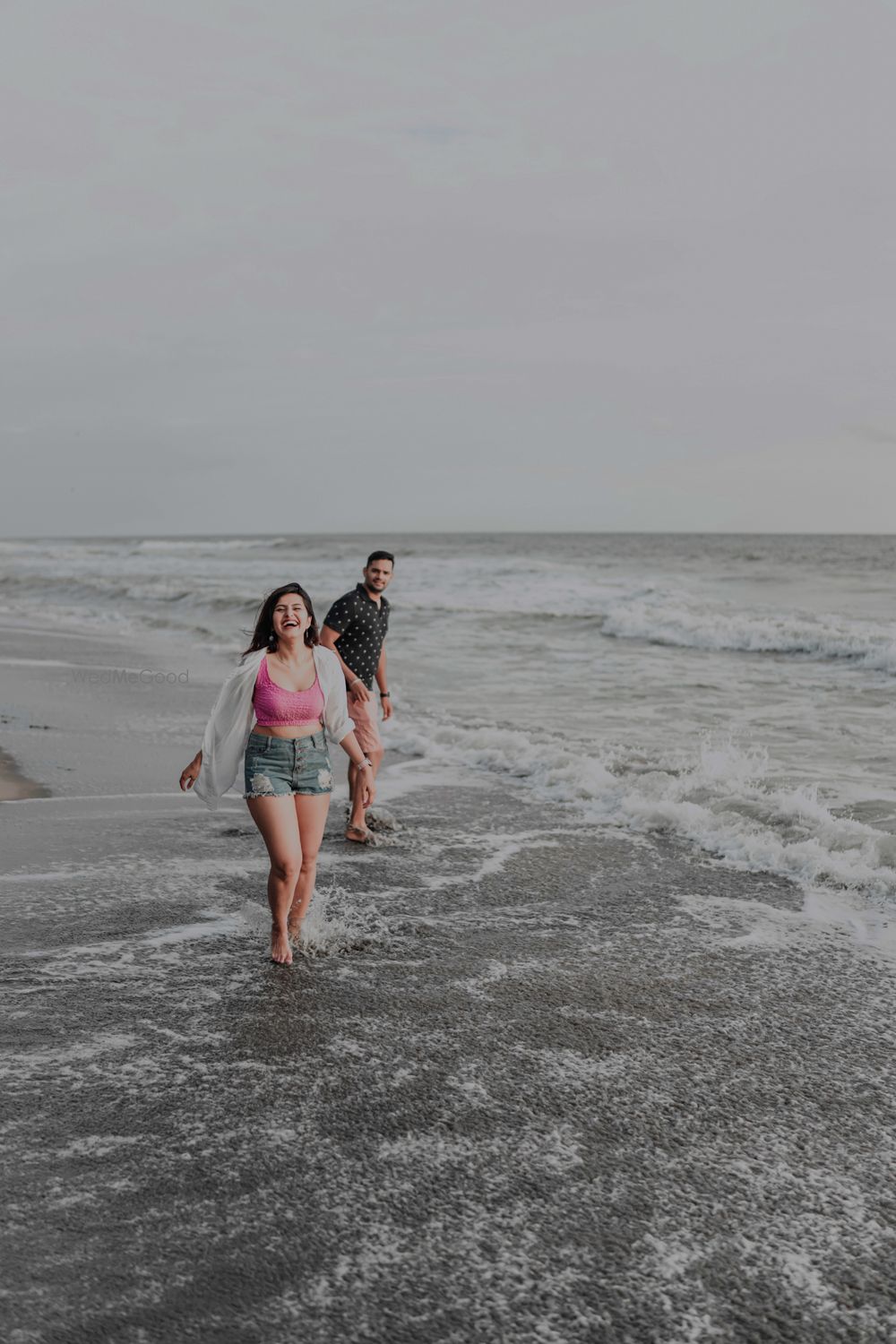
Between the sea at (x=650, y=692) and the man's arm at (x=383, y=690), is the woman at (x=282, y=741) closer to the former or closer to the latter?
the sea at (x=650, y=692)

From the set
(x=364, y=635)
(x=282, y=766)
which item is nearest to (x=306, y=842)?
(x=282, y=766)

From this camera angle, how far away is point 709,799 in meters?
8.02

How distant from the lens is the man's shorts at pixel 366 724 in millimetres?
7359

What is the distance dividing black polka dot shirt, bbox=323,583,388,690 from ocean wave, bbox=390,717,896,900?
1.85m

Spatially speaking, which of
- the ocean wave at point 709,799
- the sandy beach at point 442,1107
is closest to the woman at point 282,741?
the sandy beach at point 442,1107

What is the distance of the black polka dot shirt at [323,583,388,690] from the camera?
7.44 metres

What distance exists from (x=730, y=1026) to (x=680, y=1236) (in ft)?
4.73

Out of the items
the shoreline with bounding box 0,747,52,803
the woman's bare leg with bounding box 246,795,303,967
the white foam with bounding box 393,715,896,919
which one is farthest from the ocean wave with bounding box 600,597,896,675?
the woman's bare leg with bounding box 246,795,303,967

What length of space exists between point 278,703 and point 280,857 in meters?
0.68

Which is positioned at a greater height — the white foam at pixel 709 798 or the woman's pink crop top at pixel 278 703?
the woman's pink crop top at pixel 278 703

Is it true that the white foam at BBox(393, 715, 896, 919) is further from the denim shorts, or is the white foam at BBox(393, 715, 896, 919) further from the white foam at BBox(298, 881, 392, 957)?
the denim shorts

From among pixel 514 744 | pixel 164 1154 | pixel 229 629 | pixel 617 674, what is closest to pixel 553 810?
pixel 514 744

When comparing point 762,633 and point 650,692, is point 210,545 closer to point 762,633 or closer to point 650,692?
point 762,633

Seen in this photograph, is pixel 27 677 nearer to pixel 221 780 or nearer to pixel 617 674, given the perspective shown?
pixel 617 674
